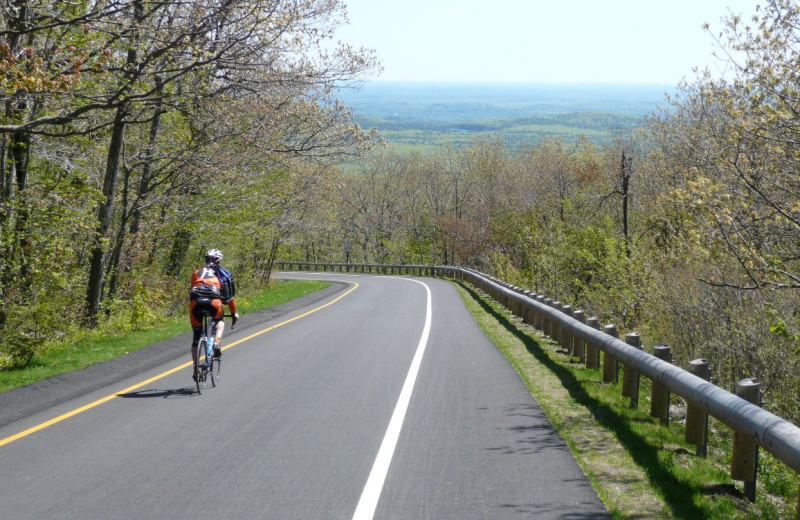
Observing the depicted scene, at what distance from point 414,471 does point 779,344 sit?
28.7 feet

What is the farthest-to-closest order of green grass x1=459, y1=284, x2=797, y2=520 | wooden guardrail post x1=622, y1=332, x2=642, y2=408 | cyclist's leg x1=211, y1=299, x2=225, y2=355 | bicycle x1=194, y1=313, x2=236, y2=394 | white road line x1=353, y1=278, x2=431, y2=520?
cyclist's leg x1=211, y1=299, x2=225, y2=355
bicycle x1=194, y1=313, x2=236, y2=394
wooden guardrail post x1=622, y1=332, x2=642, y2=408
green grass x1=459, y1=284, x2=797, y2=520
white road line x1=353, y1=278, x2=431, y2=520

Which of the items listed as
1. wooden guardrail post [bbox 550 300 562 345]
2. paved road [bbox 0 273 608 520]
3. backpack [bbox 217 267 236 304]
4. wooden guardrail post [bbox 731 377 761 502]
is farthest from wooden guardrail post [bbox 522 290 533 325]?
wooden guardrail post [bbox 731 377 761 502]

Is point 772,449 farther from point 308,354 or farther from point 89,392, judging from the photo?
point 308,354

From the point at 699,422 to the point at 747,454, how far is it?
1.26m

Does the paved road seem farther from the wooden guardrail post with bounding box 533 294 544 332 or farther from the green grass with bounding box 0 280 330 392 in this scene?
the wooden guardrail post with bounding box 533 294 544 332

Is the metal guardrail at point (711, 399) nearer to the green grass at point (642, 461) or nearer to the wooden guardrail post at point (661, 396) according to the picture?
the wooden guardrail post at point (661, 396)

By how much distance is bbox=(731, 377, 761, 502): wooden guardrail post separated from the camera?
586 cm

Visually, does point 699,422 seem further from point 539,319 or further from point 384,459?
point 539,319

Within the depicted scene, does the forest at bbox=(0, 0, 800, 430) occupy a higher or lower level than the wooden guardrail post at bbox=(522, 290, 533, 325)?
higher

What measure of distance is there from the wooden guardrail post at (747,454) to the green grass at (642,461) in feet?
0.35

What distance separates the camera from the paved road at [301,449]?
5.54 metres

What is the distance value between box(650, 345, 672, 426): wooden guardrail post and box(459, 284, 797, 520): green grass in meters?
0.10

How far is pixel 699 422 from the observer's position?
7.14 metres

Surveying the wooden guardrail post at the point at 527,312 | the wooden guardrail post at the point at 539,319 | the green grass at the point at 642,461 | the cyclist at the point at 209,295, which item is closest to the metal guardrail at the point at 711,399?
the green grass at the point at 642,461
